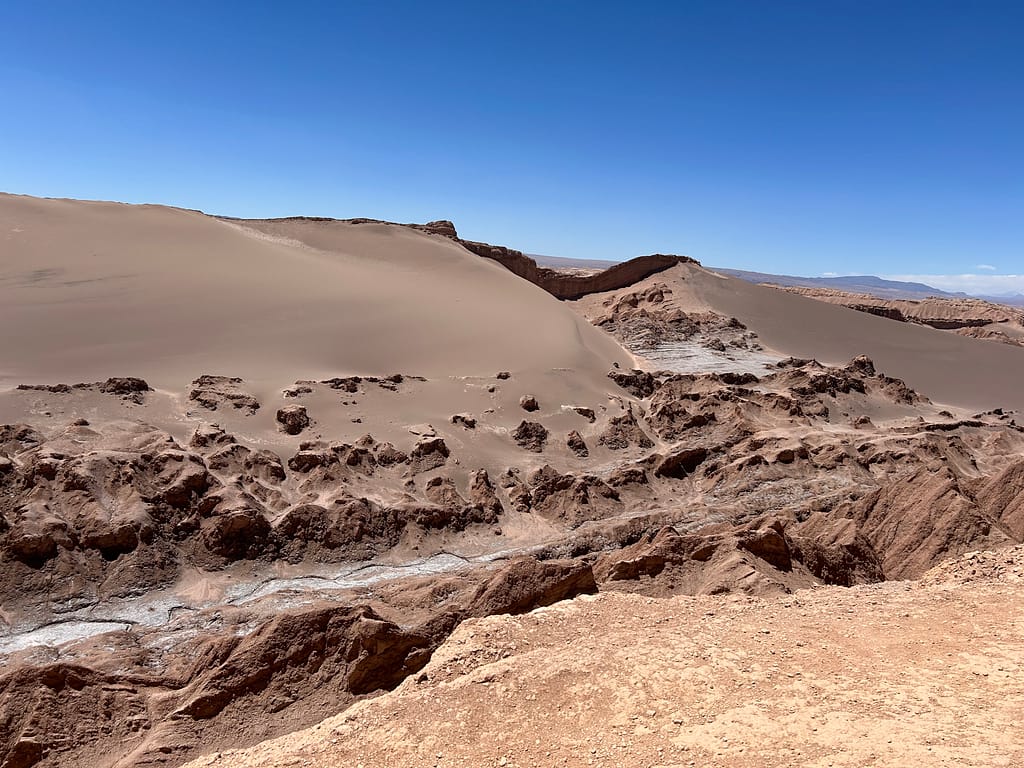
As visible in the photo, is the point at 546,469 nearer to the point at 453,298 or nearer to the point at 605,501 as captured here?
the point at 605,501

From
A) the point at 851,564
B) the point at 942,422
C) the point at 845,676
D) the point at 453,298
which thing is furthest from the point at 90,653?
the point at 942,422

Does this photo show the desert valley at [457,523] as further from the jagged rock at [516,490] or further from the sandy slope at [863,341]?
the sandy slope at [863,341]

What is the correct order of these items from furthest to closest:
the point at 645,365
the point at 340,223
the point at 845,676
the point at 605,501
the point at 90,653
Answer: the point at 340,223 < the point at 645,365 < the point at 605,501 < the point at 90,653 < the point at 845,676

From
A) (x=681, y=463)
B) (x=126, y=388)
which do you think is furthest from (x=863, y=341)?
(x=126, y=388)

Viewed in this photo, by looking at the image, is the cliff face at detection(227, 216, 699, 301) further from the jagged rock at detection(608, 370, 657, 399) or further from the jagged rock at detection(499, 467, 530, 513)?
the jagged rock at detection(499, 467, 530, 513)

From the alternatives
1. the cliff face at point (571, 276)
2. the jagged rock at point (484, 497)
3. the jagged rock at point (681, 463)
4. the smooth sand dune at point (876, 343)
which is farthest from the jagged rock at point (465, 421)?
the cliff face at point (571, 276)

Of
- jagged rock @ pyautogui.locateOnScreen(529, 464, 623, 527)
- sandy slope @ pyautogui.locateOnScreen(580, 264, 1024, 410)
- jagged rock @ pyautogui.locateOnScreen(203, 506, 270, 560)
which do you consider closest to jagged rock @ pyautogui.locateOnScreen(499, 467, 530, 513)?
jagged rock @ pyautogui.locateOnScreen(529, 464, 623, 527)

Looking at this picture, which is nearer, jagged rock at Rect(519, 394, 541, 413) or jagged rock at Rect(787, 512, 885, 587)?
jagged rock at Rect(787, 512, 885, 587)
